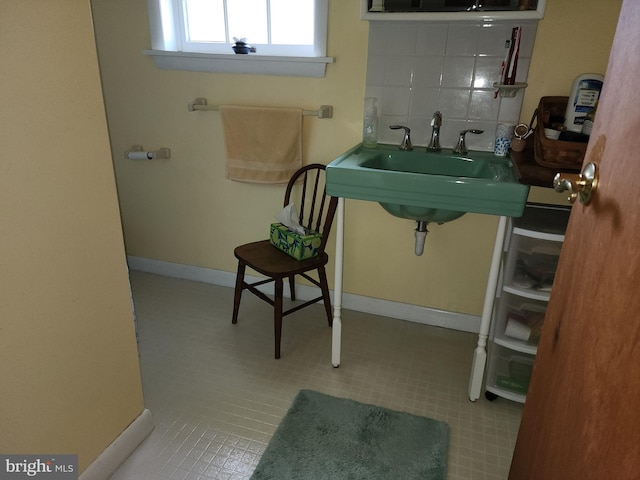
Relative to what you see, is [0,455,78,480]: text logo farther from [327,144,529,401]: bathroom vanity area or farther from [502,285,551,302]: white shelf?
[502,285,551,302]: white shelf

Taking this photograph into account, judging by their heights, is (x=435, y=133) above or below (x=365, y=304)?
above

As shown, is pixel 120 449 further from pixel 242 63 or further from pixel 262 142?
pixel 242 63

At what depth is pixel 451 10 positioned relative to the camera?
5.41ft

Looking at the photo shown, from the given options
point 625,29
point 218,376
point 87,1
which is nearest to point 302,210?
point 218,376

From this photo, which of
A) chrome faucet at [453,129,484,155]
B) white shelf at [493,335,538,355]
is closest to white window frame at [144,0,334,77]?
chrome faucet at [453,129,484,155]

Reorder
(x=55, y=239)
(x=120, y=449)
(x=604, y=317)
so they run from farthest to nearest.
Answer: (x=120, y=449) → (x=55, y=239) → (x=604, y=317)

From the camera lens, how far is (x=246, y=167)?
7.28 feet

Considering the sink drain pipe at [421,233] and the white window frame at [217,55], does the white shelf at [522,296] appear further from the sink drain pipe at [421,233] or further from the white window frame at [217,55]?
the white window frame at [217,55]

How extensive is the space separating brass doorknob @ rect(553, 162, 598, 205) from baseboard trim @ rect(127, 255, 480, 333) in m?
1.45

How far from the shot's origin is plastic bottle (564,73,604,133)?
5.05ft

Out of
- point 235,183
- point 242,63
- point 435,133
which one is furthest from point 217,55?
point 435,133

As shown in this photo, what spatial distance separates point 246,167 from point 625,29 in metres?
1.72

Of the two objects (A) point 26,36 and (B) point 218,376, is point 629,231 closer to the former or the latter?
(A) point 26,36

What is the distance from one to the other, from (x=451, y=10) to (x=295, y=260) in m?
1.15
